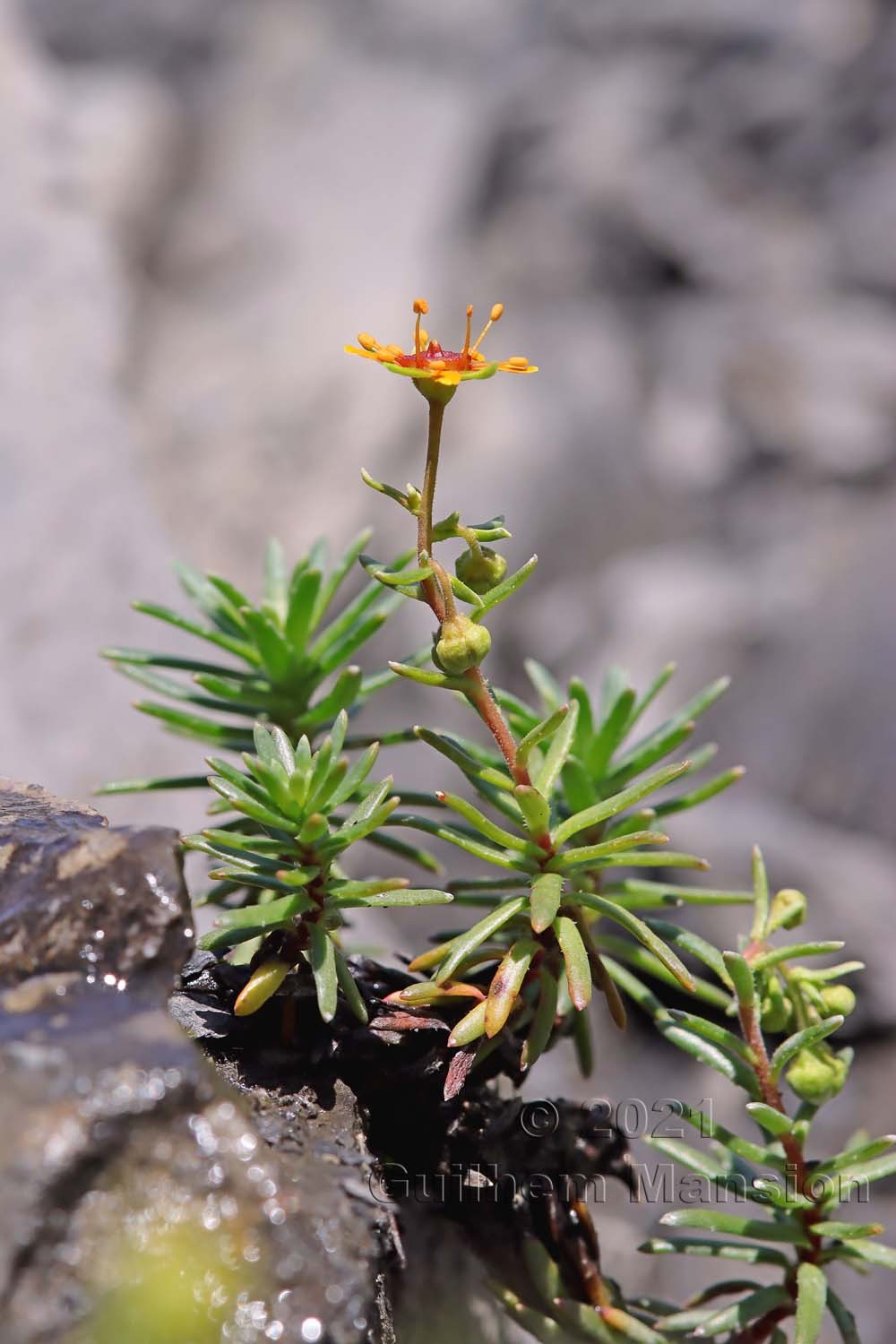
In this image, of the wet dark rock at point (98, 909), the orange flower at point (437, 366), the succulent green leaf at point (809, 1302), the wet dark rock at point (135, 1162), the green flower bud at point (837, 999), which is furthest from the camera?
the green flower bud at point (837, 999)

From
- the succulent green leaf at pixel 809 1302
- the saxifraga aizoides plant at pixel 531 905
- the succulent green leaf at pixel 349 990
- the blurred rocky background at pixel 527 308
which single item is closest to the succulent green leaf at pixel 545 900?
the saxifraga aizoides plant at pixel 531 905

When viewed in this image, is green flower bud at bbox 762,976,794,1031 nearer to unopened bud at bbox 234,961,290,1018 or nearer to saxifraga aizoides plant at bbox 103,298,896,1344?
saxifraga aizoides plant at bbox 103,298,896,1344

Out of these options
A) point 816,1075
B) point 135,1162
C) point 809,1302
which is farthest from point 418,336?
point 809,1302

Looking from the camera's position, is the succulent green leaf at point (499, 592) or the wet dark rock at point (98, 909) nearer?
the wet dark rock at point (98, 909)

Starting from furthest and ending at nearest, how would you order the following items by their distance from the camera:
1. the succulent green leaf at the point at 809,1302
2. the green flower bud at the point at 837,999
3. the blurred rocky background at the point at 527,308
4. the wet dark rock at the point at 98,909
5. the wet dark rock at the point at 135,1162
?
1. the blurred rocky background at the point at 527,308
2. the green flower bud at the point at 837,999
3. the succulent green leaf at the point at 809,1302
4. the wet dark rock at the point at 98,909
5. the wet dark rock at the point at 135,1162

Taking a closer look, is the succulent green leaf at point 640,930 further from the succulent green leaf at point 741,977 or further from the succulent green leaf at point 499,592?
the succulent green leaf at point 499,592

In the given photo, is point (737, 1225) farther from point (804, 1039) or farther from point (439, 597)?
point (439, 597)

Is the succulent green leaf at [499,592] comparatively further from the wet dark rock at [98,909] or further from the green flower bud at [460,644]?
the wet dark rock at [98,909]

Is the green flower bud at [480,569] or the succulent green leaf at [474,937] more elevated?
the green flower bud at [480,569]

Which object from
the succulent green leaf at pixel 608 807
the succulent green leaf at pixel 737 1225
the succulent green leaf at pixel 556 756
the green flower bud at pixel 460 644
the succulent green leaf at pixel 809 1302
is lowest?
the succulent green leaf at pixel 809 1302
